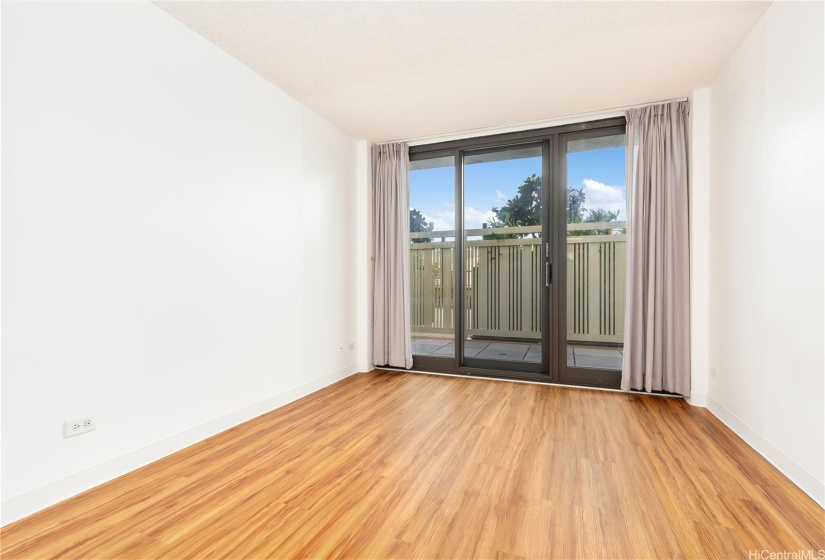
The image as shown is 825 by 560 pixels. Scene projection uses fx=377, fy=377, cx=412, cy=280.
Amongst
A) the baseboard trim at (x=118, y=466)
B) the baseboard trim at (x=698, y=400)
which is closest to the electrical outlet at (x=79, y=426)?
the baseboard trim at (x=118, y=466)

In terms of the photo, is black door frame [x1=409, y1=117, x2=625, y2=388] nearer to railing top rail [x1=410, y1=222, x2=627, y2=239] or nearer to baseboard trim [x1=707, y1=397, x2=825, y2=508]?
railing top rail [x1=410, y1=222, x2=627, y2=239]

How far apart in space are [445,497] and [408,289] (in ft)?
8.34

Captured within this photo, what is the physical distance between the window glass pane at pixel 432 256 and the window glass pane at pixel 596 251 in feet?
4.00

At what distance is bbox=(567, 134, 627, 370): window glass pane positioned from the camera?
3.52 metres

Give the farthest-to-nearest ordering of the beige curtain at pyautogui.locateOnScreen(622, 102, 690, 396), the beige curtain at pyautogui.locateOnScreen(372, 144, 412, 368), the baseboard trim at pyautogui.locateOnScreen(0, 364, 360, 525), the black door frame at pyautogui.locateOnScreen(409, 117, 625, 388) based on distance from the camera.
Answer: the beige curtain at pyautogui.locateOnScreen(372, 144, 412, 368) → the black door frame at pyautogui.locateOnScreen(409, 117, 625, 388) → the beige curtain at pyautogui.locateOnScreen(622, 102, 690, 396) → the baseboard trim at pyautogui.locateOnScreen(0, 364, 360, 525)

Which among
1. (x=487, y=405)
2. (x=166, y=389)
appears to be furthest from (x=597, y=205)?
(x=166, y=389)

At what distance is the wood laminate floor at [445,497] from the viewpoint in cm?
142

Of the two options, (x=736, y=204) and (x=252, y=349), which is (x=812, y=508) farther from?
(x=252, y=349)

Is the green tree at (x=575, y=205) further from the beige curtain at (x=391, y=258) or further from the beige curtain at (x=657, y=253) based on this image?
the beige curtain at (x=391, y=258)

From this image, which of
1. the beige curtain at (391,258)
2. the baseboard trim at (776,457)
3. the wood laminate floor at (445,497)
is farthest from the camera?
the beige curtain at (391,258)

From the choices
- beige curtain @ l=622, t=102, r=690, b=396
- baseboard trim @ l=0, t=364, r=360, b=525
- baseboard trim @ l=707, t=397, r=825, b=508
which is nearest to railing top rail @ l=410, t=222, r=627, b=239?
beige curtain @ l=622, t=102, r=690, b=396

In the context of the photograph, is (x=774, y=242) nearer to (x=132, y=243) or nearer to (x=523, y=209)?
(x=523, y=209)

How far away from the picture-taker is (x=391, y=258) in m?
4.18

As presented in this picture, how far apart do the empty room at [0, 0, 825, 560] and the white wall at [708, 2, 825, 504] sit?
0.06 ft
